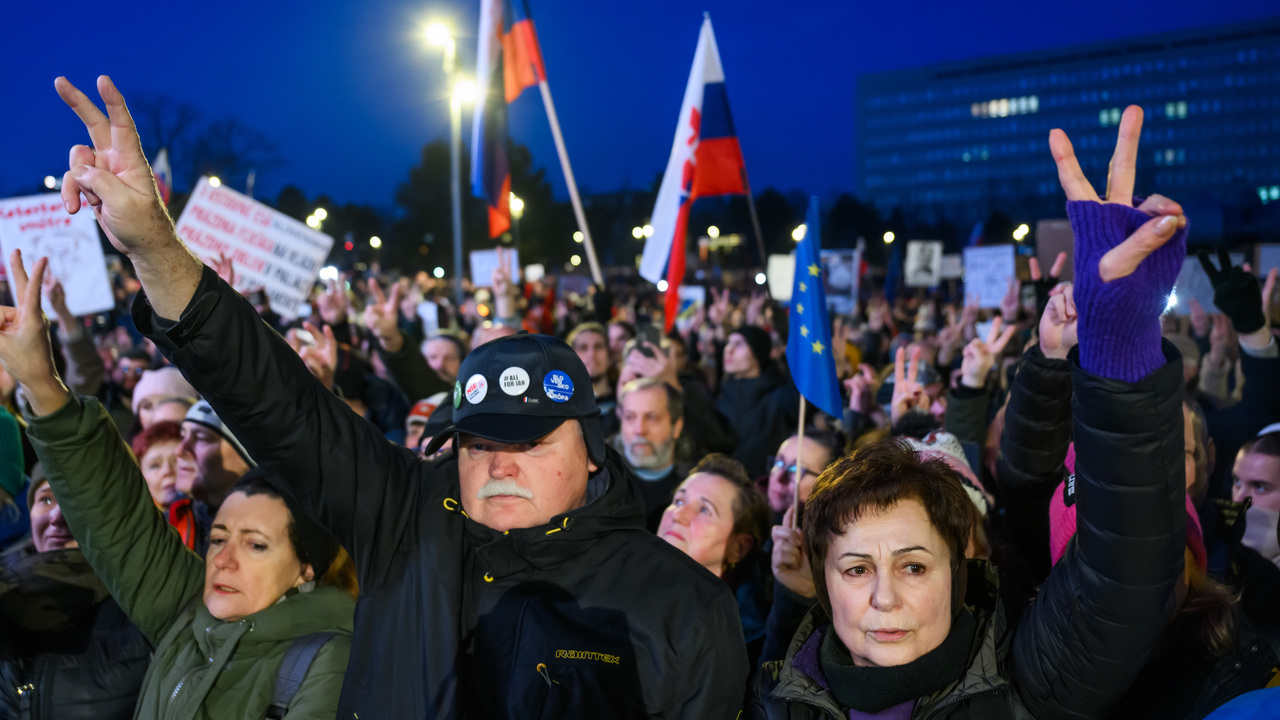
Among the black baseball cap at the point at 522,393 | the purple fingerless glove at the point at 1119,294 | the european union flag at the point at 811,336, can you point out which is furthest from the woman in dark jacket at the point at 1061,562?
the european union flag at the point at 811,336

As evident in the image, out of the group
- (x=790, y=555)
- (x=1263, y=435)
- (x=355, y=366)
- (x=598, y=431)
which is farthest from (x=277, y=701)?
(x=355, y=366)

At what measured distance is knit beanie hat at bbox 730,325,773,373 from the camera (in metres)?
7.65

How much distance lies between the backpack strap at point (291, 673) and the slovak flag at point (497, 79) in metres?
6.22

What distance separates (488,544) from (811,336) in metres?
2.16

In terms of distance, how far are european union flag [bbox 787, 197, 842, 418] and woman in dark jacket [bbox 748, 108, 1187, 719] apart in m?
1.61

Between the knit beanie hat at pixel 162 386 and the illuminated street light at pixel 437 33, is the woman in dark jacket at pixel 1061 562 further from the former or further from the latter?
the illuminated street light at pixel 437 33

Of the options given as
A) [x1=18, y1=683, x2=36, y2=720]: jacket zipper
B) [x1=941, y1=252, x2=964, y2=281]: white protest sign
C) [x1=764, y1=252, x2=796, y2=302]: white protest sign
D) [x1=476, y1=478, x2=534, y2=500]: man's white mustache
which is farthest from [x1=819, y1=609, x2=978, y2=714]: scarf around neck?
[x1=941, y1=252, x2=964, y2=281]: white protest sign

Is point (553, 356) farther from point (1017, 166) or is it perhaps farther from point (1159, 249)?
point (1017, 166)

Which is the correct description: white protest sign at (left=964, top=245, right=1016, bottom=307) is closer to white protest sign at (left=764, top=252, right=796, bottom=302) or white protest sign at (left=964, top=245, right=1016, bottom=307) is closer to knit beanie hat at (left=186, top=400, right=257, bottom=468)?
white protest sign at (left=764, top=252, right=796, bottom=302)

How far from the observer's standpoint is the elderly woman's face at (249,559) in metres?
2.83

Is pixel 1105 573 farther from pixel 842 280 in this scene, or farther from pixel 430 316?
pixel 842 280

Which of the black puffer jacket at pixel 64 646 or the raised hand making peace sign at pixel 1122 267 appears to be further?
the black puffer jacket at pixel 64 646

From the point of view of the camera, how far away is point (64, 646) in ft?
10.2

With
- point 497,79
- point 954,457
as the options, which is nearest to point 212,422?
point 954,457
